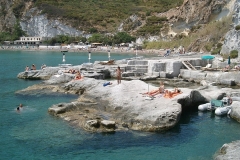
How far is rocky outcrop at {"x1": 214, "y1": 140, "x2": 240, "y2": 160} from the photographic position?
1781 centimetres

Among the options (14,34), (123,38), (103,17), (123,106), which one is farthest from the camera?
(103,17)

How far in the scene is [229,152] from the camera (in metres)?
18.4

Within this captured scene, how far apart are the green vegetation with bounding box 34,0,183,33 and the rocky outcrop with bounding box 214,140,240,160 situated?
135789 millimetres

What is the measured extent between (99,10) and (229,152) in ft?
517

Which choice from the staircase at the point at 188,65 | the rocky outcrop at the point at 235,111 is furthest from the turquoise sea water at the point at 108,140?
the staircase at the point at 188,65

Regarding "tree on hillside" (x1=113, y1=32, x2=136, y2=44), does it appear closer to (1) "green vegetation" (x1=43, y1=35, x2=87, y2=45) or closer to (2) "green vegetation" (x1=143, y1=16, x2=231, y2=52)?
(1) "green vegetation" (x1=43, y1=35, x2=87, y2=45)

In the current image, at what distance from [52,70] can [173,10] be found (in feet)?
328

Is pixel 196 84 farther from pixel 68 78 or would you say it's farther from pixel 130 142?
pixel 130 142

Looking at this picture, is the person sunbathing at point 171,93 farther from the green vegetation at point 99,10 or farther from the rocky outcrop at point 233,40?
the green vegetation at point 99,10

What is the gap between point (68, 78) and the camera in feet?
140

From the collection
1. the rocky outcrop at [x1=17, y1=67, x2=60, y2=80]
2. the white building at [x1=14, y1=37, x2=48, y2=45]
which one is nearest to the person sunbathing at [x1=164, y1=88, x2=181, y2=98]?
the rocky outcrop at [x1=17, y1=67, x2=60, y2=80]

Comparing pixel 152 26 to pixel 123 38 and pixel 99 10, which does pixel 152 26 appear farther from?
pixel 99 10

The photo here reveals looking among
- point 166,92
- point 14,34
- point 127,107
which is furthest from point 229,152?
point 14,34

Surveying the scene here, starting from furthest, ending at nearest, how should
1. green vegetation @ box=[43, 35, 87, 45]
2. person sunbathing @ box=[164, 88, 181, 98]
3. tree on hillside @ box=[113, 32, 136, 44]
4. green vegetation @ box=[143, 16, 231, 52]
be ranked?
green vegetation @ box=[43, 35, 87, 45], tree on hillside @ box=[113, 32, 136, 44], green vegetation @ box=[143, 16, 231, 52], person sunbathing @ box=[164, 88, 181, 98]
